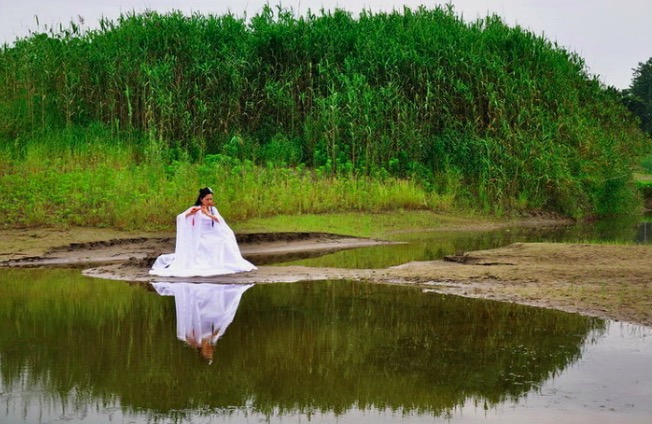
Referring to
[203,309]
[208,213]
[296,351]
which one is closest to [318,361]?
[296,351]

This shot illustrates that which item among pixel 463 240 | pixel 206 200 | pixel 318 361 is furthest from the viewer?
pixel 463 240

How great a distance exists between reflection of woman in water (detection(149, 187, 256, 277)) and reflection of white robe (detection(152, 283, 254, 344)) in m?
0.87

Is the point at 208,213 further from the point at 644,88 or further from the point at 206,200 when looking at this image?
the point at 644,88

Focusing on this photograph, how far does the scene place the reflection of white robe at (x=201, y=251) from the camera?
45.9 ft

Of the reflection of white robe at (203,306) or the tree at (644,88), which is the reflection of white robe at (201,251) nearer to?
the reflection of white robe at (203,306)

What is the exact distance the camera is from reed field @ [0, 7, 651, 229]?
24797 millimetres

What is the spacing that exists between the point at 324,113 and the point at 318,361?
61.7ft

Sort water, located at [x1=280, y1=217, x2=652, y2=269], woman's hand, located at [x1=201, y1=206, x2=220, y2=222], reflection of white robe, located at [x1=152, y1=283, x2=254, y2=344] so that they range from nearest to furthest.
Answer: reflection of white robe, located at [x1=152, y1=283, x2=254, y2=344] < woman's hand, located at [x1=201, y1=206, x2=220, y2=222] < water, located at [x1=280, y1=217, x2=652, y2=269]

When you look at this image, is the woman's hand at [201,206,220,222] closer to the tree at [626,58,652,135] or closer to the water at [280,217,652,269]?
the water at [280,217,652,269]

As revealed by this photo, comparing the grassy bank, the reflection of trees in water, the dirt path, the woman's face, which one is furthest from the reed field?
the reflection of trees in water

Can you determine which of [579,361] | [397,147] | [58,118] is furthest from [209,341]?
[58,118]

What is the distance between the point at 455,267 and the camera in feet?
46.2

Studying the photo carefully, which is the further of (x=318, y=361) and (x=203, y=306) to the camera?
(x=203, y=306)

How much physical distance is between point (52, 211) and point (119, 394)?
12934 mm
